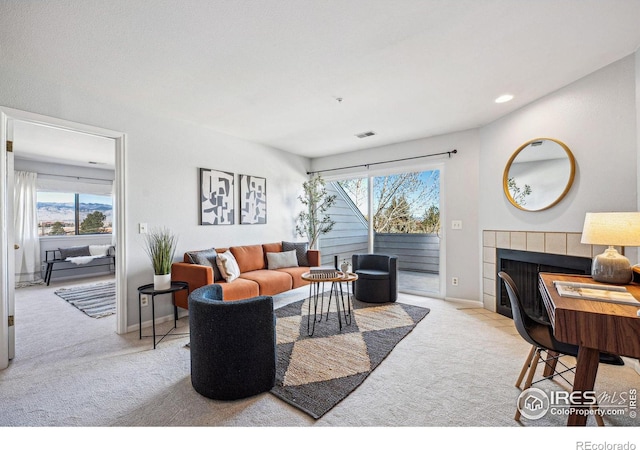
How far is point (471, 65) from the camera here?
89.0 inches

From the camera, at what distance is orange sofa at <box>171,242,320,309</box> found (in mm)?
3006

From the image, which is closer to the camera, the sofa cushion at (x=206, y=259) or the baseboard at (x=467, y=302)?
the sofa cushion at (x=206, y=259)

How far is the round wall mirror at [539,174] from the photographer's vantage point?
2.67 metres

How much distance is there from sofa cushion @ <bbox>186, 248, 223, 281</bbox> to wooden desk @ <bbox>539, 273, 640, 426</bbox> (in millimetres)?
3175

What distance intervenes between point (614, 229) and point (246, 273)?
11.8ft

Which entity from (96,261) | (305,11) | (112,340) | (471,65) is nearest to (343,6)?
(305,11)

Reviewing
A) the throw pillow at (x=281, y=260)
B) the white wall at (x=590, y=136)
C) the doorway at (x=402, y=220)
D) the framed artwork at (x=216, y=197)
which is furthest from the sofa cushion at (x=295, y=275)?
the white wall at (x=590, y=136)

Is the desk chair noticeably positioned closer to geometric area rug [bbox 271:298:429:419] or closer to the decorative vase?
geometric area rug [bbox 271:298:429:419]

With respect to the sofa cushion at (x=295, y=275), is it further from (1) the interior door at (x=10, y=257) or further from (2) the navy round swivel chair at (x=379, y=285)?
(1) the interior door at (x=10, y=257)

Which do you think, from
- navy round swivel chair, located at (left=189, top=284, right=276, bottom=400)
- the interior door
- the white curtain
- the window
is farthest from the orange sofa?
the window

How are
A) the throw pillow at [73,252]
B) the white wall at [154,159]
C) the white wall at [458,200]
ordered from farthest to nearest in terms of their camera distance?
the throw pillow at [73,252]
the white wall at [458,200]
the white wall at [154,159]

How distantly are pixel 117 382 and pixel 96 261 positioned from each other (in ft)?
16.6

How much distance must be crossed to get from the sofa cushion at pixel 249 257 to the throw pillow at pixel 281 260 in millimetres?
131

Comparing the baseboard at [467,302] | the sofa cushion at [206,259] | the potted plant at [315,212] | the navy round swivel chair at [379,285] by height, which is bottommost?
the baseboard at [467,302]
